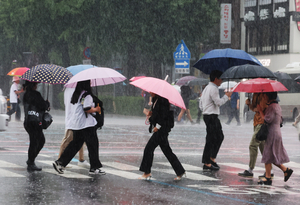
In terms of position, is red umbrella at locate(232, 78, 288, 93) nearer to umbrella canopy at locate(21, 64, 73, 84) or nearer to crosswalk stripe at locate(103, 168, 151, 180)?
crosswalk stripe at locate(103, 168, 151, 180)

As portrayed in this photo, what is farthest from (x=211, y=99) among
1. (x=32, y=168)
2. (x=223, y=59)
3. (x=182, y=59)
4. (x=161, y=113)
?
(x=182, y=59)

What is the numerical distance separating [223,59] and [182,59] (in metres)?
15.5

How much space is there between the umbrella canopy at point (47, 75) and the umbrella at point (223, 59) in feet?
8.77

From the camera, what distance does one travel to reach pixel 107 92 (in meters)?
51.5

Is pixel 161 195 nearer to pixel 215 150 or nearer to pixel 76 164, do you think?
pixel 215 150

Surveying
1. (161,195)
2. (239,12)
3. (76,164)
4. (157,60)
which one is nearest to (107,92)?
(239,12)

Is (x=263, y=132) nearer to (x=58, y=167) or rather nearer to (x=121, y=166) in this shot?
(x=121, y=166)

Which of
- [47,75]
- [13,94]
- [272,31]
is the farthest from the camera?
[272,31]

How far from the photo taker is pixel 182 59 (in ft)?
87.2

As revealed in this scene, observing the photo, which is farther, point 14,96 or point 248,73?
point 14,96

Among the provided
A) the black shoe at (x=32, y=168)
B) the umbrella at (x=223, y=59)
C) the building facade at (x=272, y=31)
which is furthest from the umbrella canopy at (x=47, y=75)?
the building facade at (x=272, y=31)

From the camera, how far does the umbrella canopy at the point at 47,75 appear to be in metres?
9.88

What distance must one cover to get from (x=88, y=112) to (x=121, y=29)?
66.6ft

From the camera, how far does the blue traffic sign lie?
2642 cm
